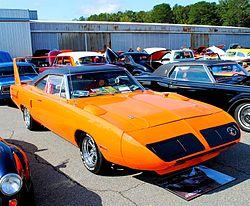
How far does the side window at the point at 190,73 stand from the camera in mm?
6922

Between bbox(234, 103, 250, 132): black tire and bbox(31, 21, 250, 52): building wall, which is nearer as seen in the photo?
bbox(234, 103, 250, 132): black tire

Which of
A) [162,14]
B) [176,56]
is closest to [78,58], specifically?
[176,56]

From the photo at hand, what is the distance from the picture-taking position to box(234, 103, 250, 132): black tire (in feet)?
19.6

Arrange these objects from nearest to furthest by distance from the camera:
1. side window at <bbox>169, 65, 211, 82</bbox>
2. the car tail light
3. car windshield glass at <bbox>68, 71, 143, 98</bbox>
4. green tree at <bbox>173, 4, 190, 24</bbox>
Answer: the car tail light → car windshield glass at <bbox>68, 71, 143, 98</bbox> → side window at <bbox>169, 65, 211, 82</bbox> → green tree at <bbox>173, 4, 190, 24</bbox>

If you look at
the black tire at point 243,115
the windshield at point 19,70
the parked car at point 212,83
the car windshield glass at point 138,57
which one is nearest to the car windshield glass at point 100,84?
the parked car at point 212,83

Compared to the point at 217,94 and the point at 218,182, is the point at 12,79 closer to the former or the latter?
the point at 217,94

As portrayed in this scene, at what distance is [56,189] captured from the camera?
Result: 380 cm

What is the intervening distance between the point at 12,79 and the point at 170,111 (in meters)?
7.09

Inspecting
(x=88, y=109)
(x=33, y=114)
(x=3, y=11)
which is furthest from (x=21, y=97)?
(x=3, y=11)

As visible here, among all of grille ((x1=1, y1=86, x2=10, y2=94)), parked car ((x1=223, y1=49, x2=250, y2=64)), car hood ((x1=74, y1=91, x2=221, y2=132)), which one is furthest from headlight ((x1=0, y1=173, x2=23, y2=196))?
parked car ((x1=223, y1=49, x2=250, y2=64))

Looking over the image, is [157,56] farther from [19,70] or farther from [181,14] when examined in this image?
[181,14]

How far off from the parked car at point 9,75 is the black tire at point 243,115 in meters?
5.87

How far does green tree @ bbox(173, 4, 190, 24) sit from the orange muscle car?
9225cm

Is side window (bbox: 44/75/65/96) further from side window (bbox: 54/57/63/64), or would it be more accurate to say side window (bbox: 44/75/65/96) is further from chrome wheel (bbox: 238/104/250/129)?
side window (bbox: 54/57/63/64)
